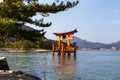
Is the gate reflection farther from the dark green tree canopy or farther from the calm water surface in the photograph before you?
the dark green tree canopy

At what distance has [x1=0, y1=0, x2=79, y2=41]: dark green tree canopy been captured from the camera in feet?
67.6

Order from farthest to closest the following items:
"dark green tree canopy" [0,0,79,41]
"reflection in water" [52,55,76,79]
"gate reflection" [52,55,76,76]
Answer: "gate reflection" [52,55,76,76], "reflection in water" [52,55,76,79], "dark green tree canopy" [0,0,79,41]

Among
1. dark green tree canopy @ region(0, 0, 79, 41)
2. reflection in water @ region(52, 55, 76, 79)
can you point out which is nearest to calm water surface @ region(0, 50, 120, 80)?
reflection in water @ region(52, 55, 76, 79)

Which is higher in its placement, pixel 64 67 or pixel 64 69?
pixel 64 67

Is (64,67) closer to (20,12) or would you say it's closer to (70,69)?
(70,69)

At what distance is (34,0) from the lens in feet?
71.0

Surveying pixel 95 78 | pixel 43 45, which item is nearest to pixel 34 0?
pixel 95 78

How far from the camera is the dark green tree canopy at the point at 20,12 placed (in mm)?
20594

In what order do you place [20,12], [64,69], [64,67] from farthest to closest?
[64,67]
[64,69]
[20,12]

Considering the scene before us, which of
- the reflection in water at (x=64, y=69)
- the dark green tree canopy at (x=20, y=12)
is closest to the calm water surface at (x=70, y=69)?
the reflection in water at (x=64, y=69)

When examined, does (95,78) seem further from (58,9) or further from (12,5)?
(12,5)

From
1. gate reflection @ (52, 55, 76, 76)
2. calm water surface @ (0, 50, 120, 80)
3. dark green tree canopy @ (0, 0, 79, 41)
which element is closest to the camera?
dark green tree canopy @ (0, 0, 79, 41)

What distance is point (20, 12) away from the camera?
2155cm

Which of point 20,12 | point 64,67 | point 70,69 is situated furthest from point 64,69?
point 20,12
